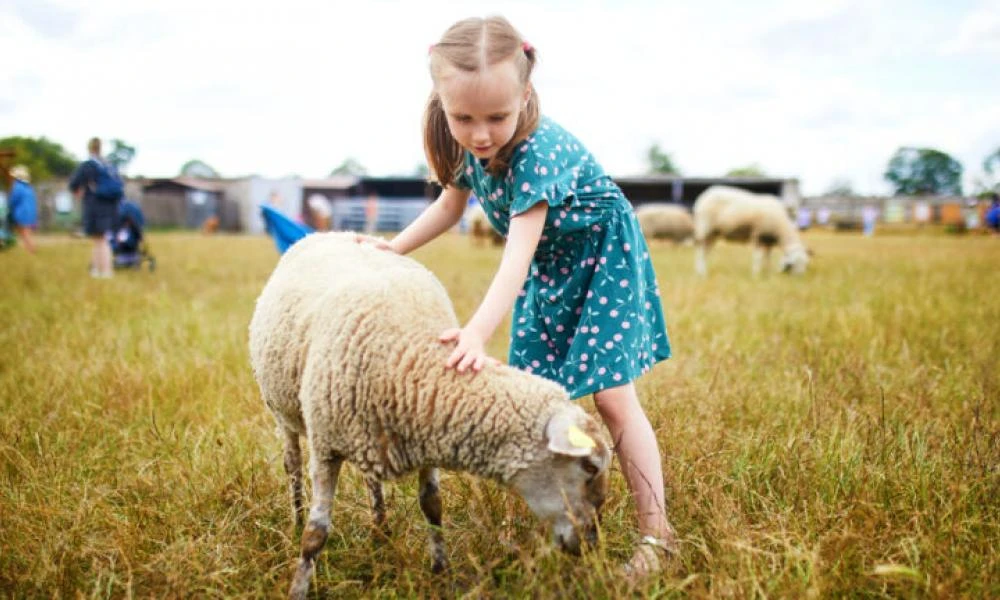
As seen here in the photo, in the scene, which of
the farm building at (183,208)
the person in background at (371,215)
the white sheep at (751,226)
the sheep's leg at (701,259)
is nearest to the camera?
the white sheep at (751,226)

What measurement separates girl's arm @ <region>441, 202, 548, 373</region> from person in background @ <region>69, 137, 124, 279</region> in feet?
29.8

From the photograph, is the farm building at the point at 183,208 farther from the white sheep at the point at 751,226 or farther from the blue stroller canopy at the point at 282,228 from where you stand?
the blue stroller canopy at the point at 282,228

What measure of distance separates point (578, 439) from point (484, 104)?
98cm

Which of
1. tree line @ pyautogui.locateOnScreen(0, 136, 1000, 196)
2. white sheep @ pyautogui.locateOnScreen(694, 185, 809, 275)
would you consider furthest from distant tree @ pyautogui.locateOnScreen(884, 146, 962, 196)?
white sheep @ pyautogui.locateOnScreen(694, 185, 809, 275)

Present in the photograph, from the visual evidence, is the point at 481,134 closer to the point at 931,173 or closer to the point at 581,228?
the point at 581,228

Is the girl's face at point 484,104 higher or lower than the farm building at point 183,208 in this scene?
lower

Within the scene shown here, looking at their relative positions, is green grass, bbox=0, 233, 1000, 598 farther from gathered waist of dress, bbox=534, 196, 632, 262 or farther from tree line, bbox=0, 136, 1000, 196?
tree line, bbox=0, 136, 1000, 196

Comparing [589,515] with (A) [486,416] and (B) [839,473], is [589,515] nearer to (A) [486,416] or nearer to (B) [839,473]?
(A) [486,416]

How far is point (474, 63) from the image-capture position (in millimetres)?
1854

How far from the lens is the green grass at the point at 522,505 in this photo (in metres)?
1.97

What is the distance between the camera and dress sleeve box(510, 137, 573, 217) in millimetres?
2035

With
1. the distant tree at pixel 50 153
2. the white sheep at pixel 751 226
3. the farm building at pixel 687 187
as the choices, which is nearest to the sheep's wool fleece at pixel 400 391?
the white sheep at pixel 751 226

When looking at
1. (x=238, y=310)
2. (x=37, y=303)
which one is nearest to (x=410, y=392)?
(x=238, y=310)

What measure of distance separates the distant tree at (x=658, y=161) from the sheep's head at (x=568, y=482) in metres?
83.0
